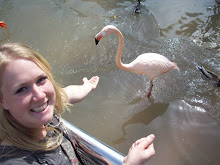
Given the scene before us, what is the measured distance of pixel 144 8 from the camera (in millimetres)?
5312

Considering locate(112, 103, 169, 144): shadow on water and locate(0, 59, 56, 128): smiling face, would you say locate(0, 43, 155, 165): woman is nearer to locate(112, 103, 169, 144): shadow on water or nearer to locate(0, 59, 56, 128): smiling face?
locate(0, 59, 56, 128): smiling face

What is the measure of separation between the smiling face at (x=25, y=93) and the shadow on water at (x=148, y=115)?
6.63 feet

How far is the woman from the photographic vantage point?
1009 millimetres

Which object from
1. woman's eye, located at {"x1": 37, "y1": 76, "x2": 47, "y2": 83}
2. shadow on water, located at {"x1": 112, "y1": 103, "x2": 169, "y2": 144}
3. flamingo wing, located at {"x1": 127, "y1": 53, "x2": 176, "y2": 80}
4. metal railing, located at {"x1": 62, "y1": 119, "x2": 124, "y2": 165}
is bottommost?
shadow on water, located at {"x1": 112, "y1": 103, "x2": 169, "y2": 144}

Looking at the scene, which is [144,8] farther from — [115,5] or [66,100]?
[66,100]

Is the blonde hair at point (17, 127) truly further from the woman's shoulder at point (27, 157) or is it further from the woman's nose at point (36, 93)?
the woman's nose at point (36, 93)

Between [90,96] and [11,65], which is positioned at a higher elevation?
[11,65]

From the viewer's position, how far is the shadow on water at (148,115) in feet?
10.0

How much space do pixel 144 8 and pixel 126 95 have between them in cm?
311

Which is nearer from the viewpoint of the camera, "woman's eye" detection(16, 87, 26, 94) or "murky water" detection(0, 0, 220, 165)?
"woman's eye" detection(16, 87, 26, 94)

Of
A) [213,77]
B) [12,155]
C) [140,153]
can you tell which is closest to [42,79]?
[12,155]

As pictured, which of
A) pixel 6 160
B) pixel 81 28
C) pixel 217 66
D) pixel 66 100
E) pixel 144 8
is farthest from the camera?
pixel 144 8

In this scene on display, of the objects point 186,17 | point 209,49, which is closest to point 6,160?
point 209,49

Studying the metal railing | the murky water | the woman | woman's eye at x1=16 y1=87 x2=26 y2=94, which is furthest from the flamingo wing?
woman's eye at x1=16 y1=87 x2=26 y2=94
